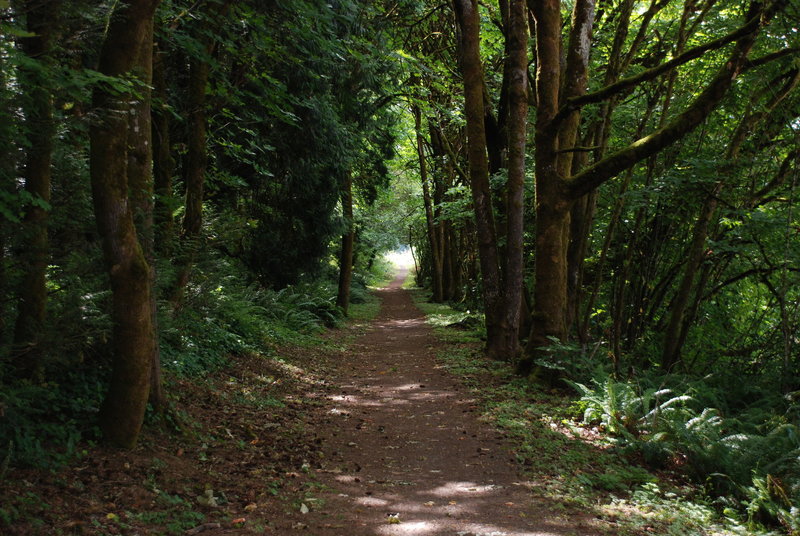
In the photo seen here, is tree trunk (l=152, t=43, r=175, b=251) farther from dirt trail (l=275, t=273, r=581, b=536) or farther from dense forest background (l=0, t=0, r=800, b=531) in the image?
dirt trail (l=275, t=273, r=581, b=536)

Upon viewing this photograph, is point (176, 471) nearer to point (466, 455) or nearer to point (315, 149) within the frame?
point (466, 455)

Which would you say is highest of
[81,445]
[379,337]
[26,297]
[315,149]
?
[315,149]

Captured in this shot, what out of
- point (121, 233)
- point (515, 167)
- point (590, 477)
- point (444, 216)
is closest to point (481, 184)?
point (515, 167)

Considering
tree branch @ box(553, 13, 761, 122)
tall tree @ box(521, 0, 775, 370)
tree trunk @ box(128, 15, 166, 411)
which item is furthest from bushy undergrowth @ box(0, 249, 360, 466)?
tree branch @ box(553, 13, 761, 122)

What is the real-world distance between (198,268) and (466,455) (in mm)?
4632

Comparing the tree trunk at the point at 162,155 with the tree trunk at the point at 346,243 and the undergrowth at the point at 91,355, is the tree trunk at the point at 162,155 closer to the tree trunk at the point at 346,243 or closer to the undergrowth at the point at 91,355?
the undergrowth at the point at 91,355

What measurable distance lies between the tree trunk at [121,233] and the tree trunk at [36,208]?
1.14 feet

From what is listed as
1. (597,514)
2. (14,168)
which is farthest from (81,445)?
(597,514)

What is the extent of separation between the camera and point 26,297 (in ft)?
14.0

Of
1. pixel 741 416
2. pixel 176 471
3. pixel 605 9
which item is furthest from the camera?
pixel 605 9

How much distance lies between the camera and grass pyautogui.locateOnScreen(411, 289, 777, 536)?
4.29m

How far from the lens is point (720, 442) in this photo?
17.5 feet

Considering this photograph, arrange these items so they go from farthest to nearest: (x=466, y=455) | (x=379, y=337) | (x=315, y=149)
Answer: (x=379, y=337) → (x=315, y=149) → (x=466, y=455)

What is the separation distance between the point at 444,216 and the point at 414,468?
32.1ft
